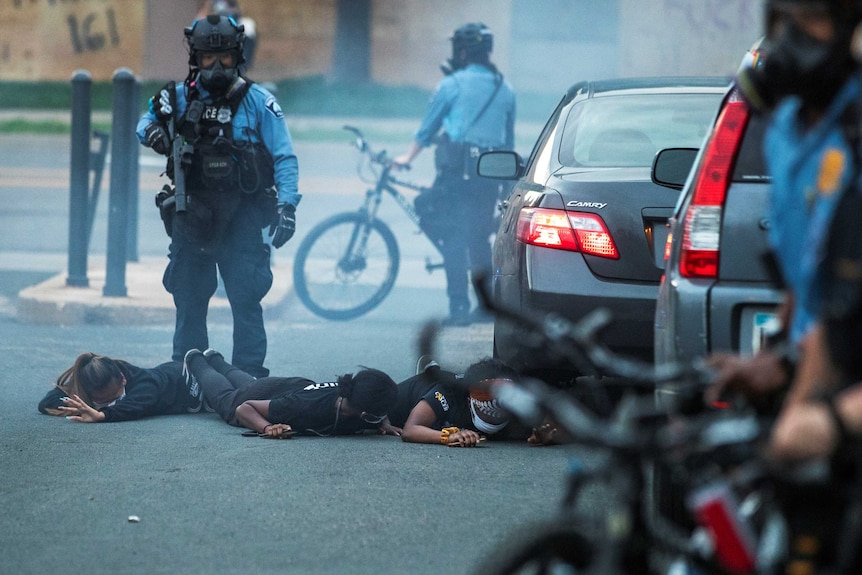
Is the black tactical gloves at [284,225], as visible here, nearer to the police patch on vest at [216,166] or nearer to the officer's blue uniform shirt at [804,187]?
the police patch on vest at [216,166]

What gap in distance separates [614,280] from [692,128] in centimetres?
132

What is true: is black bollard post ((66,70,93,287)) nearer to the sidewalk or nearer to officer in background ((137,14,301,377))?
the sidewalk

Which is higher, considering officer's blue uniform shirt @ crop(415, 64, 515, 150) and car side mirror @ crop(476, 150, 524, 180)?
officer's blue uniform shirt @ crop(415, 64, 515, 150)

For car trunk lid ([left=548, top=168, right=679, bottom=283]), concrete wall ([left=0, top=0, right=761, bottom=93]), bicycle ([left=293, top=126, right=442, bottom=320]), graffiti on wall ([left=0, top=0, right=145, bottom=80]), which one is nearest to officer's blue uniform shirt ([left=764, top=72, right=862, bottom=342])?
car trunk lid ([left=548, top=168, right=679, bottom=283])

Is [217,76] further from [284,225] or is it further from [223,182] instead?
[284,225]

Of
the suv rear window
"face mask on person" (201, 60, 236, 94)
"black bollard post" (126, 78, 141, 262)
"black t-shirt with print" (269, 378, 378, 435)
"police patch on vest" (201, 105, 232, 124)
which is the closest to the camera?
the suv rear window

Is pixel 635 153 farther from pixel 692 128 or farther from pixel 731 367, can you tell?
pixel 731 367

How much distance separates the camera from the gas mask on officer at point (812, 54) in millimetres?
2576

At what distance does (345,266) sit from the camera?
1045cm

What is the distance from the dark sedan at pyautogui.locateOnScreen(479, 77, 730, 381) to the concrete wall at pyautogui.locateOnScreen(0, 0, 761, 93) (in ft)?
65.1

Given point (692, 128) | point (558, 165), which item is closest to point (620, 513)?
point (558, 165)

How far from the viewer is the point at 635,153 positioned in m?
6.72

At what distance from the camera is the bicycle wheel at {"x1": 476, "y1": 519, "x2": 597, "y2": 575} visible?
8.45ft

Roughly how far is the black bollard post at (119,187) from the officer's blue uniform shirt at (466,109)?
212 centimetres
